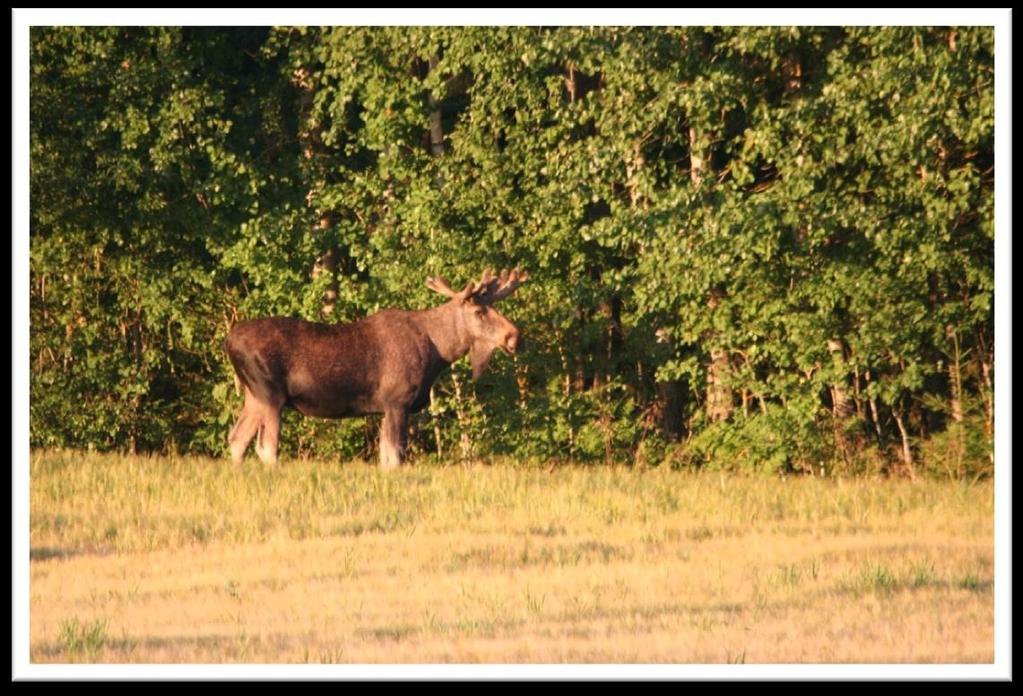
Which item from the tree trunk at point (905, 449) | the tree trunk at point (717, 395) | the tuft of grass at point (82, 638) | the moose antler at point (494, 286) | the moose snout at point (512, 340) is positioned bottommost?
the tuft of grass at point (82, 638)

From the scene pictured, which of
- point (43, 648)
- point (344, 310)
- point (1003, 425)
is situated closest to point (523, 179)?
point (344, 310)

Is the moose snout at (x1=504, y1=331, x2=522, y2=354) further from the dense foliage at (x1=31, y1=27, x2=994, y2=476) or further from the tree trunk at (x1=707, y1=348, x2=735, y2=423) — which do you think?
the tree trunk at (x1=707, y1=348, x2=735, y2=423)

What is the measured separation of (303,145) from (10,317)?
428 inches

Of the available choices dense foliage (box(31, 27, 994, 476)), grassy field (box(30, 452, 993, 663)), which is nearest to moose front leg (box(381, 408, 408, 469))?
grassy field (box(30, 452, 993, 663))

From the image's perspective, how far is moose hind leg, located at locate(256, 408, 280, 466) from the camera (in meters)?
19.6

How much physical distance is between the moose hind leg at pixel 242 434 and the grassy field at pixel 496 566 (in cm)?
31

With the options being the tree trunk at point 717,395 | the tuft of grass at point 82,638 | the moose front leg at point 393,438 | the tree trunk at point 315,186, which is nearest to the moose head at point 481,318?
the moose front leg at point 393,438

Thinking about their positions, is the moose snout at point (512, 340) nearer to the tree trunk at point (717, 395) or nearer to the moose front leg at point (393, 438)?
the moose front leg at point (393, 438)

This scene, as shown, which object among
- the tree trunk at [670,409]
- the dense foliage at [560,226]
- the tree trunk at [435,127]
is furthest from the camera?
the tree trunk at [670,409]

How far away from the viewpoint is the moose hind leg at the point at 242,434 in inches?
779

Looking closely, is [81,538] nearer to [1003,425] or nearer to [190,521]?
[190,521]

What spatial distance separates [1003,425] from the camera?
16.9 meters

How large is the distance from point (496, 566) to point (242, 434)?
6691 mm

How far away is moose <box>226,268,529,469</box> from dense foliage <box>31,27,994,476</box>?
1845mm
